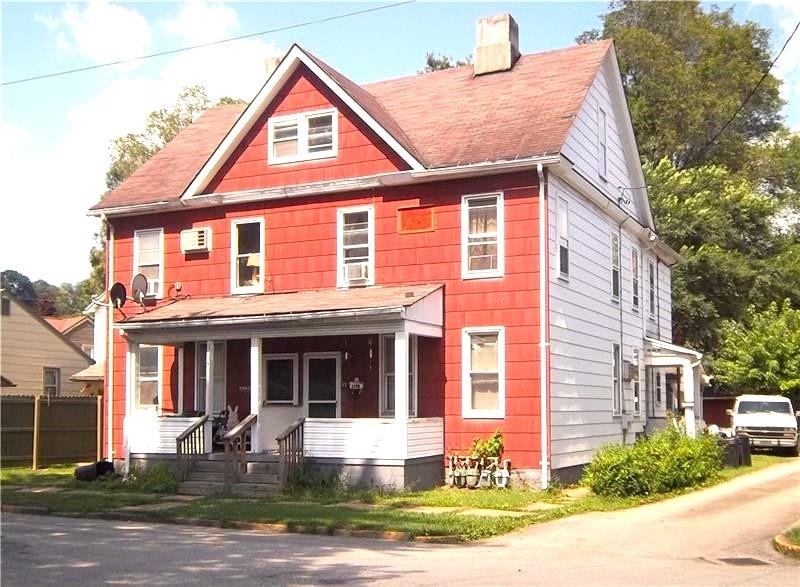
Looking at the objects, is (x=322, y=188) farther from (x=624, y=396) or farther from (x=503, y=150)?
(x=624, y=396)

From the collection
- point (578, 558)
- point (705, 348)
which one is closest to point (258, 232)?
point (578, 558)

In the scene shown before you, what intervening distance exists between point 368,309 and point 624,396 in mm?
10030

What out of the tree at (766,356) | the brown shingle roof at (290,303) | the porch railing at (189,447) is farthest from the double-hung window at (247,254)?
the tree at (766,356)

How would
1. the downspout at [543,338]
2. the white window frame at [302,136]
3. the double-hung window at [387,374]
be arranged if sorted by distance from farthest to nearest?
1. the white window frame at [302,136]
2. the double-hung window at [387,374]
3. the downspout at [543,338]

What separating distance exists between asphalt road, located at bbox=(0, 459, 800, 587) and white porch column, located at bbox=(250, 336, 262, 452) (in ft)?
17.0

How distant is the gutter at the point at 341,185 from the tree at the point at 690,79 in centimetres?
2930

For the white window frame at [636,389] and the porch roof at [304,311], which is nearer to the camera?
the porch roof at [304,311]

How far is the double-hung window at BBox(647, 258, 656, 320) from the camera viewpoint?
30.9 meters

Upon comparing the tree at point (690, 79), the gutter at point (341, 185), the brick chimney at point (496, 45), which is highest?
the tree at point (690, 79)

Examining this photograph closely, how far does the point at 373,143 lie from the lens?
22.5 m

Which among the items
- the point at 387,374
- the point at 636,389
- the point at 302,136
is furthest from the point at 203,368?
the point at 636,389

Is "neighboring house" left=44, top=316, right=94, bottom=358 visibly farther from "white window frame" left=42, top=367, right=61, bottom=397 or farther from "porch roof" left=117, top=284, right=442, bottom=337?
"porch roof" left=117, top=284, right=442, bottom=337

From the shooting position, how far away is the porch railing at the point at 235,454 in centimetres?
2025

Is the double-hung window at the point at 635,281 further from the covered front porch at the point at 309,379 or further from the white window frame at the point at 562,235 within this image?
the covered front porch at the point at 309,379
